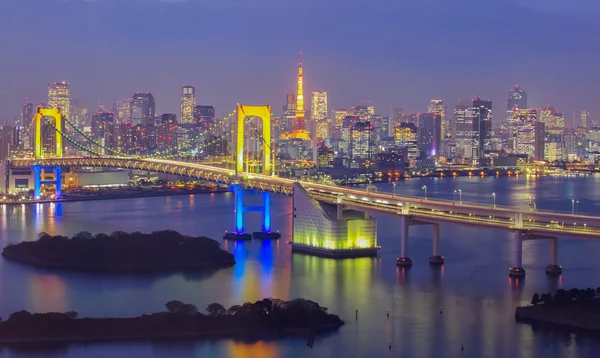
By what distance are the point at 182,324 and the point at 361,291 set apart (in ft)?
11.1

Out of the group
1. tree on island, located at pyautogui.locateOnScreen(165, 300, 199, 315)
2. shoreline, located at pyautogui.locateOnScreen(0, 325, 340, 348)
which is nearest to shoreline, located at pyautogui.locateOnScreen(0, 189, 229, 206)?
tree on island, located at pyautogui.locateOnScreen(165, 300, 199, 315)

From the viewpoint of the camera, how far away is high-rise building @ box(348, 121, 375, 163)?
67.9 meters

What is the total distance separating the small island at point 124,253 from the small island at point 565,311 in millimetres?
5929

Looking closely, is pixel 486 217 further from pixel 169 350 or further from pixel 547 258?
pixel 169 350

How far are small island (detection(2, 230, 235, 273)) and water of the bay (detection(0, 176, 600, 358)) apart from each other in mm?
486

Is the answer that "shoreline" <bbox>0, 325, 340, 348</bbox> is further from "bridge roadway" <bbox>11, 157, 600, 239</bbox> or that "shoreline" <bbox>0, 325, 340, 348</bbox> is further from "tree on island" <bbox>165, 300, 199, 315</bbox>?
"bridge roadway" <bbox>11, 157, 600, 239</bbox>

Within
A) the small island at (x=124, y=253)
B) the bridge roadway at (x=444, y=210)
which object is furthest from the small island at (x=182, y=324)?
the small island at (x=124, y=253)

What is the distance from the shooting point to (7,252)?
62.3 feet

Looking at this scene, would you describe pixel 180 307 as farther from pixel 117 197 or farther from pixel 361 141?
pixel 361 141

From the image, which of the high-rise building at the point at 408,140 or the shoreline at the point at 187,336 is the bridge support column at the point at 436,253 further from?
the high-rise building at the point at 408,140

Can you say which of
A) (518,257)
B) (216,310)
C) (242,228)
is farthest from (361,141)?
(216,310)

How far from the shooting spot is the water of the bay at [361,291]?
39.7ft

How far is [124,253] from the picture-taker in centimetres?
1792

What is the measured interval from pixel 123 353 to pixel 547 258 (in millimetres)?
8806
